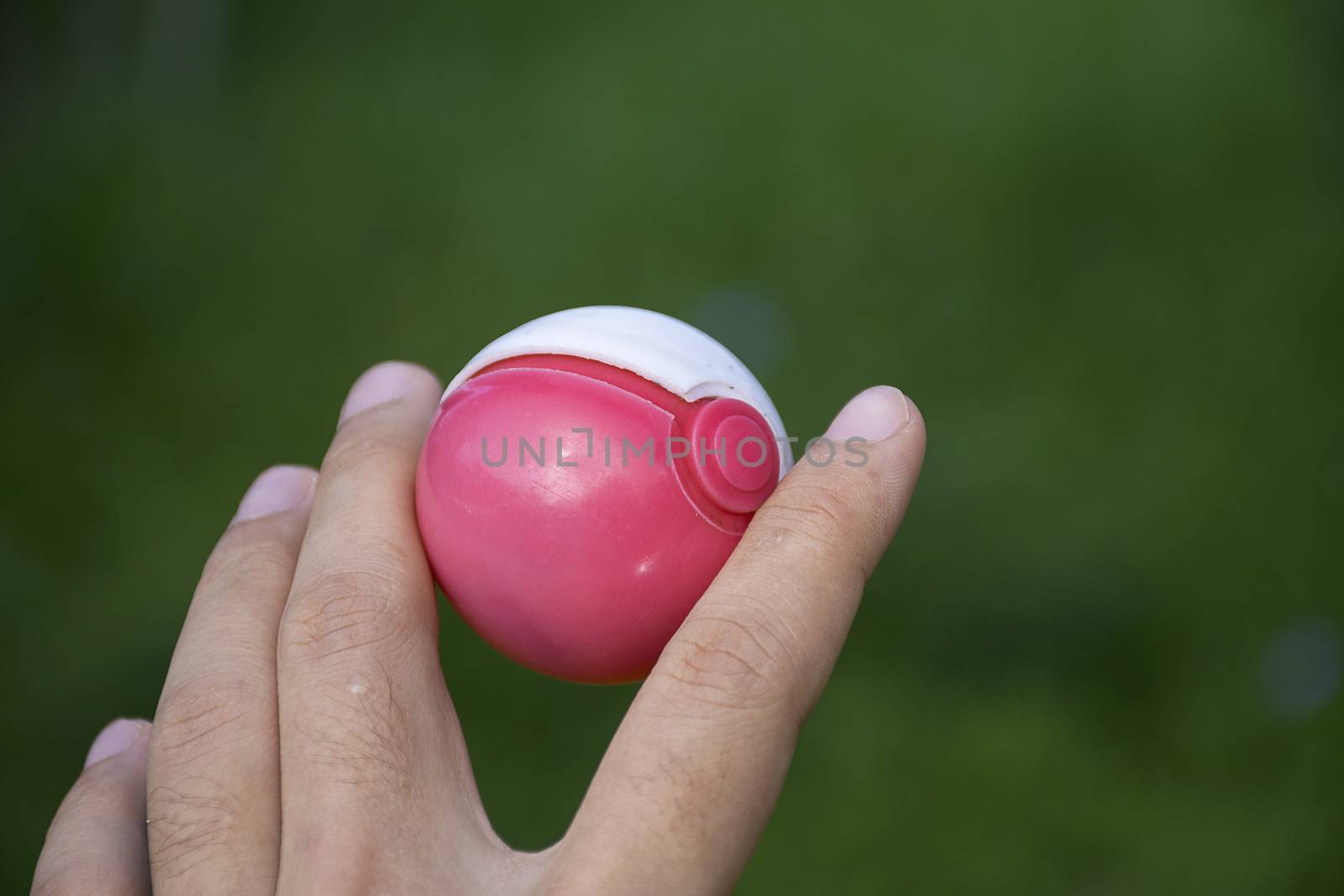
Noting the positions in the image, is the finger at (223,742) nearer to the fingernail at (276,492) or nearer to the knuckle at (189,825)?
the knuckle at (189,825)

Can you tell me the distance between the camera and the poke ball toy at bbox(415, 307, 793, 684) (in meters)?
1.48

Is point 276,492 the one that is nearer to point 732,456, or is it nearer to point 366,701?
point 366,701

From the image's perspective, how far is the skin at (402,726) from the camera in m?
1.23

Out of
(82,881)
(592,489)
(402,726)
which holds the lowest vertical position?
(82,881)

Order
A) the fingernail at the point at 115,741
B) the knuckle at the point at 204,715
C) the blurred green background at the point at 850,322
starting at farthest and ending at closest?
the blurred green background at the point at 850,322 → the fingernail at the point at 115,741 → the knuckle at the point at 204,715

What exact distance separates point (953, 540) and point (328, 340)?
205 cm

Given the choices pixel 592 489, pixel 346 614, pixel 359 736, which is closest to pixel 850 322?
pixel 592 489

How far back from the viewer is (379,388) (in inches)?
72.4

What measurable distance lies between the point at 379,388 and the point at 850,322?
220 centimetres

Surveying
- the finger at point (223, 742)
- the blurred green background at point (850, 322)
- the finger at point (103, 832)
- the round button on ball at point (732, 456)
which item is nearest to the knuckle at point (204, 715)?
the finger at point (223, 742)

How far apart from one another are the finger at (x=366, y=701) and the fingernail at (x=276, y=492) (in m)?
0.16

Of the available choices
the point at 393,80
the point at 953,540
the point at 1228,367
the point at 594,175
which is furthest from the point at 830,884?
the point at 393,80

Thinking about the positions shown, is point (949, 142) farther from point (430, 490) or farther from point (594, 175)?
point (430, 490)

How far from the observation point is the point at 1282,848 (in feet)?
9.21
